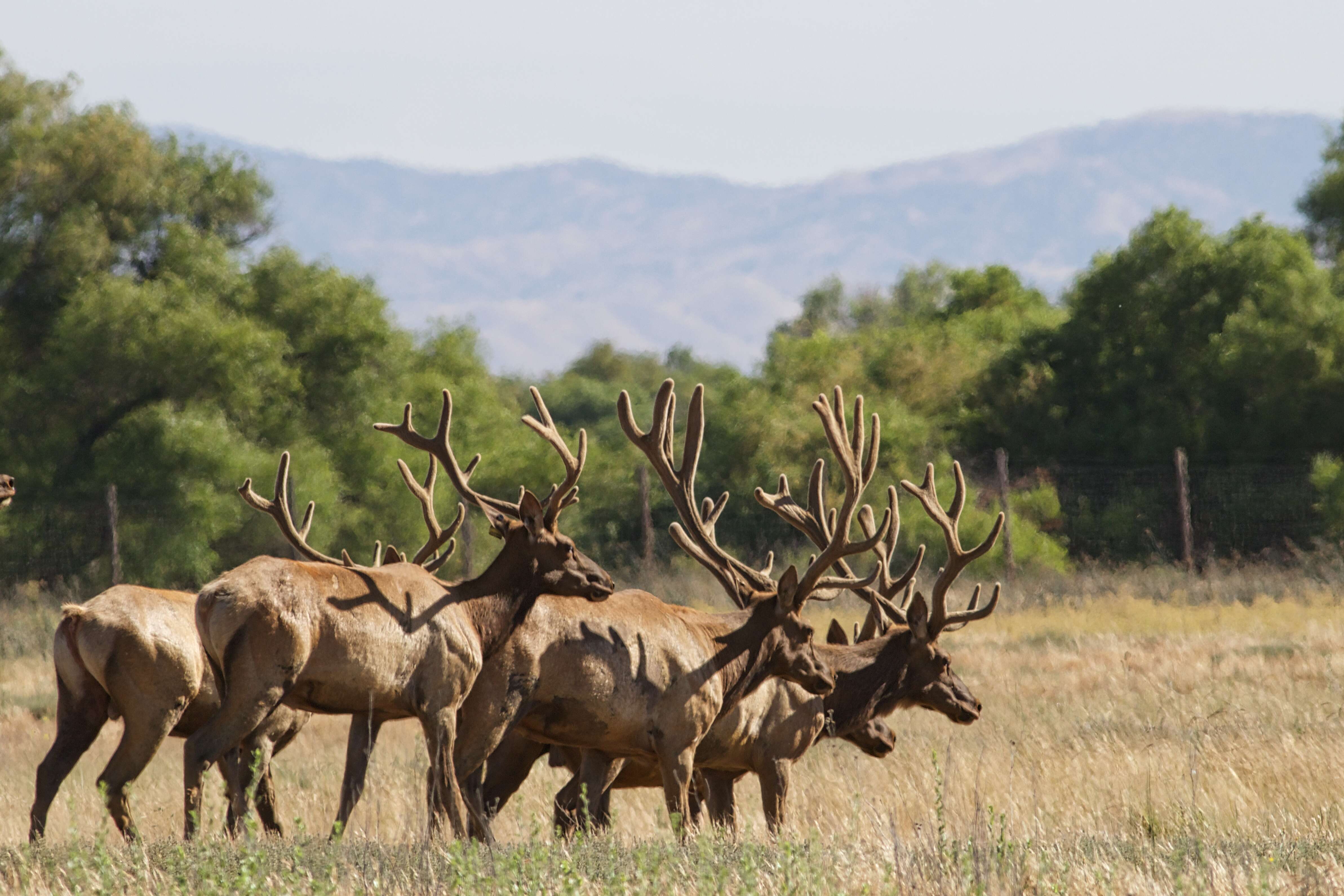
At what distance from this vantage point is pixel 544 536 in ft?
24.0

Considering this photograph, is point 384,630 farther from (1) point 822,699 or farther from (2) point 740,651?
(1) point 822,699

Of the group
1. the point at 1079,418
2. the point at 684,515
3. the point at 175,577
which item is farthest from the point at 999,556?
the point at 684,515

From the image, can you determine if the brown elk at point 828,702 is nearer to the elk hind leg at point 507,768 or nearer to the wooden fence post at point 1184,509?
the elk hind leg at point 507,768

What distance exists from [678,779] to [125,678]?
2.64 m

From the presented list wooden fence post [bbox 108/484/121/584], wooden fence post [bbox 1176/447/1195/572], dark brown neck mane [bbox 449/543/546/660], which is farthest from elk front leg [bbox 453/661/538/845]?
wooden fence post [bbox 1176/447/1195/572]

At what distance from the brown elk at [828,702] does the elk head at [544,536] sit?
35.5 inches

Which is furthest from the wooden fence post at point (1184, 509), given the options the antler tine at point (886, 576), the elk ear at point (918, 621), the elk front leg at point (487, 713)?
the elk front leg at point (487, 713)

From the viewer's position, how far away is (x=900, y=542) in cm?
2155

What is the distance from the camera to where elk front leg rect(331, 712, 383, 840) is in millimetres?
6871

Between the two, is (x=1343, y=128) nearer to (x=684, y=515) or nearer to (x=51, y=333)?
(x=51, y=333)

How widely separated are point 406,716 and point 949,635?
32.4 ft

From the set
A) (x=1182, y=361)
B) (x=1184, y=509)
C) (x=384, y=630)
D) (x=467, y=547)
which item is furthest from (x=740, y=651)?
(x=1182, y=361)

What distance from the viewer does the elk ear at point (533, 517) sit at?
7293mm

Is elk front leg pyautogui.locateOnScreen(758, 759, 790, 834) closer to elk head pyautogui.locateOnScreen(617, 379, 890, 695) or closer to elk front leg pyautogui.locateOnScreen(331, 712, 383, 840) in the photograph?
elk head pyautogui.locateOnScreen(617, 379, 890, 695)
